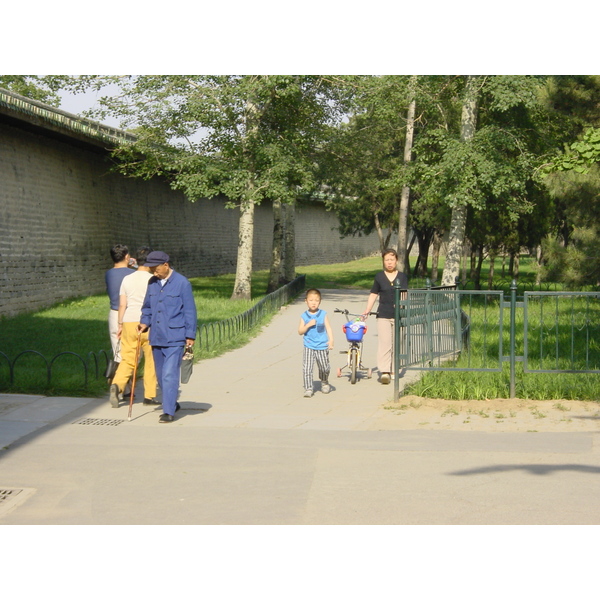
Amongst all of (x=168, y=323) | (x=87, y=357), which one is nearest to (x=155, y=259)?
(x=168, y=323)

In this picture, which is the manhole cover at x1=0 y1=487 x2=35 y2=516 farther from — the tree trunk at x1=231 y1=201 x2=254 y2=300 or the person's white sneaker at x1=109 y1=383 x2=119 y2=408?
the tree trunk at x1=231 y1=201 x2=254 y2=300

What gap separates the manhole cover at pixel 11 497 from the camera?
5.91 m

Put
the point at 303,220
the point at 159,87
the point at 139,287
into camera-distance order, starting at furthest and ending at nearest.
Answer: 1. the point at 303,220
2. the point at 159,87
3. the point at 139,287

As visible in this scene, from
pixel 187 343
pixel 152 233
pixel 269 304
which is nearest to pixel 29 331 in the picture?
pixel 269 304

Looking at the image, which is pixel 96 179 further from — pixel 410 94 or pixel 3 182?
pixel 410 94

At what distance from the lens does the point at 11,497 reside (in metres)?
6.16

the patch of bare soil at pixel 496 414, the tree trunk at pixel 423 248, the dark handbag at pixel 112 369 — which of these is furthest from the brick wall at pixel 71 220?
the patch of bare soil at pixel 496 414

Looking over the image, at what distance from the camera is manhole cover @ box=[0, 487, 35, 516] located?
19.4ft

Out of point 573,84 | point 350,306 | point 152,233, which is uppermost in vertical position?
point 573,84

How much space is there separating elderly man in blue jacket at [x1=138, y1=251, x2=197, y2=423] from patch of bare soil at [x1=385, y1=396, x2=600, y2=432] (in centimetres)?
227

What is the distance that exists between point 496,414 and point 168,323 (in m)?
3.57

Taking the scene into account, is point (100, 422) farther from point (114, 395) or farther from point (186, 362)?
point (186, 362)

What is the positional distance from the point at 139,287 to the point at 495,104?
48.2ft

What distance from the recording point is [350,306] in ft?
82.9
